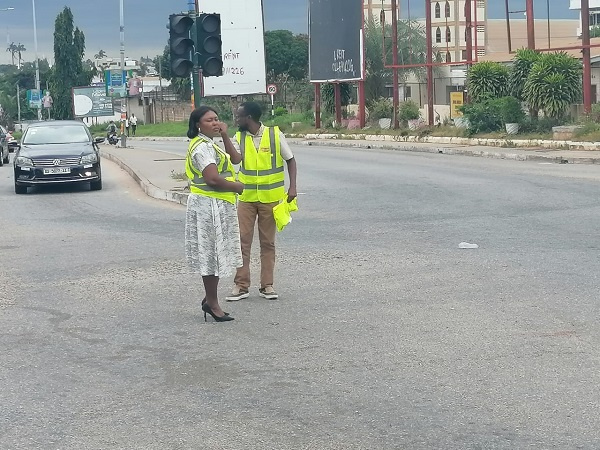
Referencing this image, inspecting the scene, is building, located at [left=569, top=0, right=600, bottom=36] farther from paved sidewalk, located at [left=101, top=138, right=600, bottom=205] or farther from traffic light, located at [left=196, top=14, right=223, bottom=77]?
traffic light, located at [left=196, top=14, right=223, bottom=77]

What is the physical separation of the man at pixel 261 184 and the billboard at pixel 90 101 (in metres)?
88.2

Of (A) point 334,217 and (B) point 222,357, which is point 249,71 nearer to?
(A) point 334,217

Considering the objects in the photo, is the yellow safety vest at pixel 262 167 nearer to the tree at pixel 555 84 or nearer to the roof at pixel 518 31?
the tree at pixel 555 84

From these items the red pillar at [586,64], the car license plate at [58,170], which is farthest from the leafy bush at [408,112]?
the car license plate at [58,170]

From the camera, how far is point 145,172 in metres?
26.9

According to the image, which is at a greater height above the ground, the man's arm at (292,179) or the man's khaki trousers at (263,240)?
the man's arm at (292,179)

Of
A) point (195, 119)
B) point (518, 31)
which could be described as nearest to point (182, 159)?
point (195, 119)

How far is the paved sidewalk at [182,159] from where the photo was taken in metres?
21.7

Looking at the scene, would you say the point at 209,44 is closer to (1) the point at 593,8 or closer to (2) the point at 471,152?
(2) the point at 471,152

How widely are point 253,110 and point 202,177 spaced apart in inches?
46.9

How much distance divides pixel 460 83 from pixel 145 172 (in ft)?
146

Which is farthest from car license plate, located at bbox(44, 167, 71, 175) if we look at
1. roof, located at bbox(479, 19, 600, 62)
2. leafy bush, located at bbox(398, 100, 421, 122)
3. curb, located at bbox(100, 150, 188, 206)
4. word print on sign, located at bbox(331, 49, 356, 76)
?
roof, located at bbox(479, 19, 600, 62)

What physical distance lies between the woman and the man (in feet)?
3.03

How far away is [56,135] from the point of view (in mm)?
24641
